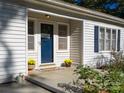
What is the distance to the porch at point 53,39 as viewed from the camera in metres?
11.0

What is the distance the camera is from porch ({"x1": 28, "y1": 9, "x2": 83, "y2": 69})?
36.0 ft

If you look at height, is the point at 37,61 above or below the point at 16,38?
below

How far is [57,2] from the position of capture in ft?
32.5

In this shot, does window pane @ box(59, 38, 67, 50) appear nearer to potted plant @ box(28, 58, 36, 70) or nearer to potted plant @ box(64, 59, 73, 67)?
potted plant @ box(64, 59, 73, 67)

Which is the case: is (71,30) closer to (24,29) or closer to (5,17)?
(24,29)

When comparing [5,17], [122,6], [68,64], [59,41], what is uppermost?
[122,6]

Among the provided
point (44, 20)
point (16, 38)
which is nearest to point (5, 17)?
point (16, 38)

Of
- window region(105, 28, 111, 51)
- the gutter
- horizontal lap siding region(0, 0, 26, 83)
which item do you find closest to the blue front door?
the gutter

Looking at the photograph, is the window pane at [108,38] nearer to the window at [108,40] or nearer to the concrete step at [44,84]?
the window at [108,40]

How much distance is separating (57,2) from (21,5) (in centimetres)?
180

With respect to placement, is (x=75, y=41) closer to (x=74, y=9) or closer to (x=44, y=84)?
(x=74, y=9)

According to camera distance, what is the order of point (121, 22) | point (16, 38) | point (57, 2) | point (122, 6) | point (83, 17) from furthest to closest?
point (122, 6), point (121, 22), point (83, 17), point (57, 2), point (16, 38)

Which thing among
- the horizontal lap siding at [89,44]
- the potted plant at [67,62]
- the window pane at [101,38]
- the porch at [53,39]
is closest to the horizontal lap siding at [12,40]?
the porch at [53,39]

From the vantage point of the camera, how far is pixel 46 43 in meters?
11.7
